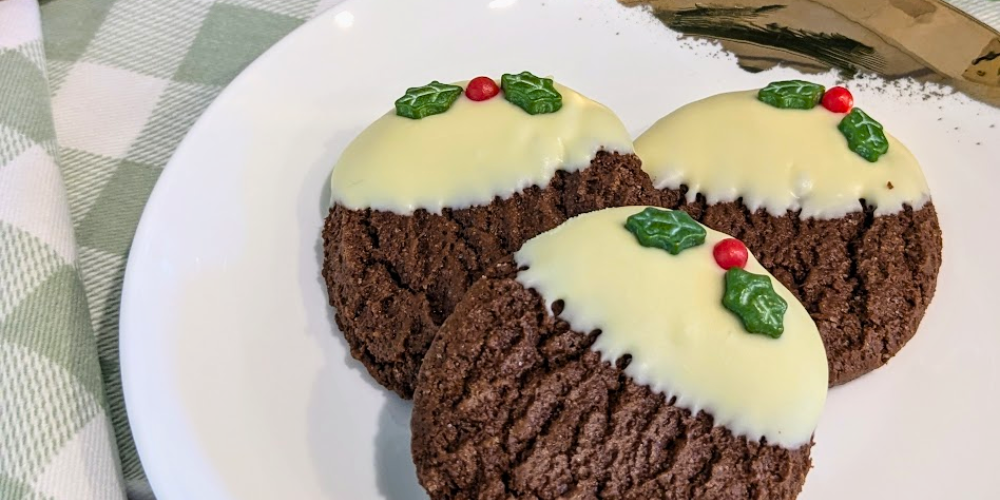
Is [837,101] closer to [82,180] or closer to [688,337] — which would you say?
[688,337]

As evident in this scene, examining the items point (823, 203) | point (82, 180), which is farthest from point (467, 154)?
point (82, 180)

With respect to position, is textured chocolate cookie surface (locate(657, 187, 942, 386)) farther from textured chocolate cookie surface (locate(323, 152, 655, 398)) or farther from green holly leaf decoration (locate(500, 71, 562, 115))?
green holly leaf decoration (locate(500, 71, 562, 115))

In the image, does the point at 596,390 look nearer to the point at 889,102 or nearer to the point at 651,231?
the point at 651,231

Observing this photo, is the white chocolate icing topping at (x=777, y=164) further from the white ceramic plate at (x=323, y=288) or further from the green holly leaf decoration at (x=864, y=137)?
the white ceramic plate at (x=323, y=288)

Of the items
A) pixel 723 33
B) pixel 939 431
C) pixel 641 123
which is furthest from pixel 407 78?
pixel 939 431

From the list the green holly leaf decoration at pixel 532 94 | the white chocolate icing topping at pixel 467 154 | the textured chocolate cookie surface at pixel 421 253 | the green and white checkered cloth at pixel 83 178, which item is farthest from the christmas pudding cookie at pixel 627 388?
the green and white checkered cloth at pixel 83 178

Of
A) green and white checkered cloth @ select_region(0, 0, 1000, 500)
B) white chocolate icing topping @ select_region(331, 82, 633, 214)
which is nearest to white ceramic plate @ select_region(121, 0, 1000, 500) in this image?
green and white checkered cloth @ select_region(0, 0, 1000, 500)
